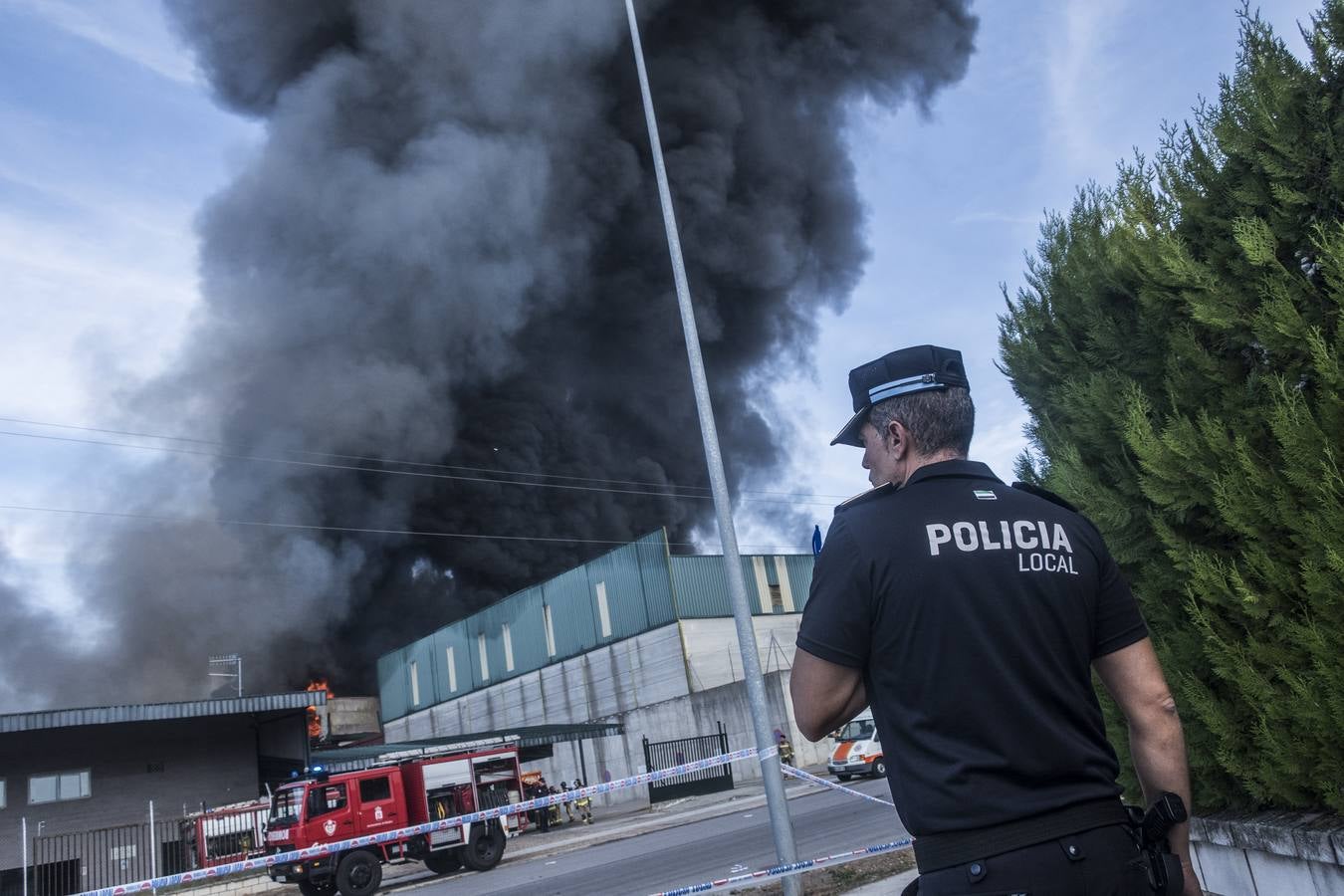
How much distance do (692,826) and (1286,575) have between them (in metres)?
14.5

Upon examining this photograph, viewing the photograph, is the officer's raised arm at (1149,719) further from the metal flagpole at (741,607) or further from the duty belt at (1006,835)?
the metal flagpole at (741,607)

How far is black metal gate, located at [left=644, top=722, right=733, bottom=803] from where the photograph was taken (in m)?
26.3

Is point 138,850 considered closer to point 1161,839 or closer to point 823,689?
point 823,689

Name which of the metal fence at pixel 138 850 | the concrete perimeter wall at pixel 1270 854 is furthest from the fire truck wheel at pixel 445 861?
the concrete perimeter wall at pixel 1270 854

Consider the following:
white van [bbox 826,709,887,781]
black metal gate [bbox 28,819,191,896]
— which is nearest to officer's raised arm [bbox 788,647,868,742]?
white van [bbox 826,709,887,781]

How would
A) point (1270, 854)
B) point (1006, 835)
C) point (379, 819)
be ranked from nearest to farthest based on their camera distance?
point (1006, 835) < point (1270, 854) < point (379, 819)

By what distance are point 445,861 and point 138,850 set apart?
8.87 meters

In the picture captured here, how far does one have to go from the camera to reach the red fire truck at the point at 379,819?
1320 centimetres

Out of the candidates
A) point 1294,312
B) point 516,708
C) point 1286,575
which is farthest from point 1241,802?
point 516,708

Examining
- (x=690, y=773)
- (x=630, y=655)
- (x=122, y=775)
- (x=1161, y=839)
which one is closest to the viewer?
(x=1161, y=839)

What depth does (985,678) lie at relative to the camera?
1.69 meters

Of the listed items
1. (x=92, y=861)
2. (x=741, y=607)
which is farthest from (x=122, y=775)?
(x=741, y=607)

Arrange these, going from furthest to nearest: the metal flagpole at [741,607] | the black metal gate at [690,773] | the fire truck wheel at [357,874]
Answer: the black metal gate at [690,773]
the fire truck wheel at [357,874]
the metal flagpole at [741,607]

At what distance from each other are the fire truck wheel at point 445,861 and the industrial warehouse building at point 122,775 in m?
6.84
